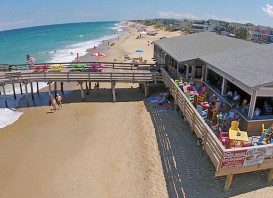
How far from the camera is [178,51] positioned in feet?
59.7

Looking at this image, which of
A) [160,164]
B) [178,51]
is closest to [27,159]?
[160,164]

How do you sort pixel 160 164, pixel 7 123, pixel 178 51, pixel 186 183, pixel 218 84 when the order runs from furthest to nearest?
1. pixel 178 51
2. pixel 7 123
3. pixel 218 84
4. pixel 160 164
5. pixel 186 183

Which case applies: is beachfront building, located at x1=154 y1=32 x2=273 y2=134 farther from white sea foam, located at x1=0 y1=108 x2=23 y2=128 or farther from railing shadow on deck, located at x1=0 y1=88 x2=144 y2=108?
white sea foam, located at x1=0 y1=108 x2=23 y2=128

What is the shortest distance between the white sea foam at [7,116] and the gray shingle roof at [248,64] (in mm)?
14105

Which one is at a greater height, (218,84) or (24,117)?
(218,84)

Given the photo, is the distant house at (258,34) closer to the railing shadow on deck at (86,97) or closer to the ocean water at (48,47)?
→ the ocean water at (48,47)

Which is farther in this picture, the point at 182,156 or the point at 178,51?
the point at 178,51

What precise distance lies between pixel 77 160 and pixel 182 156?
5.43 meters

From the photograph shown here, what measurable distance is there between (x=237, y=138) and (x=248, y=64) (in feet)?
14.0

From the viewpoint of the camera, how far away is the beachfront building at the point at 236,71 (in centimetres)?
1006

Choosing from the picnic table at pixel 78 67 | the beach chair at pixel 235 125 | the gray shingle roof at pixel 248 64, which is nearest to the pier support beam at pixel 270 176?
the beach chair at pixel 235 125

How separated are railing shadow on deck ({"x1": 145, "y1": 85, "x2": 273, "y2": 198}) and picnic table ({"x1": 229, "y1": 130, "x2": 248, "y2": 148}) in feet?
5.02

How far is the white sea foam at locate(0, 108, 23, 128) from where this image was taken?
55.9 feet

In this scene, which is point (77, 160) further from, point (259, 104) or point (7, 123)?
point (259, 104)
